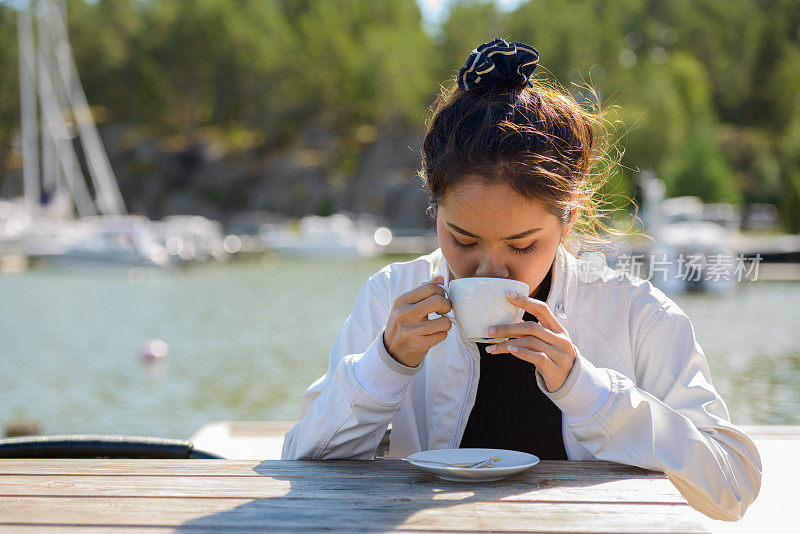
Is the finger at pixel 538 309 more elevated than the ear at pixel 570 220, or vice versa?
the ear at pixel 570 220

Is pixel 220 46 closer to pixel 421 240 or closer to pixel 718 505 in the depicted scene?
pixel 421 240

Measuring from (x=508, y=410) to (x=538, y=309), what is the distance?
1.48 ft

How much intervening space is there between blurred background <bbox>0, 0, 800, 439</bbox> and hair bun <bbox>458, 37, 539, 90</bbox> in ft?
17.2

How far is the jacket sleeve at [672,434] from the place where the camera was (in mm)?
1323

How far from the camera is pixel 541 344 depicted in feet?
4.21

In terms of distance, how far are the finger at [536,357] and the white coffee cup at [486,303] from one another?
0.05m

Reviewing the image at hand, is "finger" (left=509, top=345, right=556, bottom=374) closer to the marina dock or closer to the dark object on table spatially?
the marina dock

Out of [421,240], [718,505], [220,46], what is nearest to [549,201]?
[718,505]

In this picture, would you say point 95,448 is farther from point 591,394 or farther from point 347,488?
point 591,394

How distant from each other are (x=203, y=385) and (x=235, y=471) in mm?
7342

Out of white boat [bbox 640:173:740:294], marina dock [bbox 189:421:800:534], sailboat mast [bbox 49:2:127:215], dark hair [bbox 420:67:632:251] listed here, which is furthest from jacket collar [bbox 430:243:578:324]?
sailboat mast [bbox 49:2:127:215]

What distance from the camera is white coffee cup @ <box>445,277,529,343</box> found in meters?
1.32

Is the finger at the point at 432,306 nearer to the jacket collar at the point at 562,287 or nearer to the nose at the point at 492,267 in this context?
the nose at the point at 492,267

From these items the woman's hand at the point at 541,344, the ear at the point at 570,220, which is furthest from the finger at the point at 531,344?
the ear at the point at 570,220
